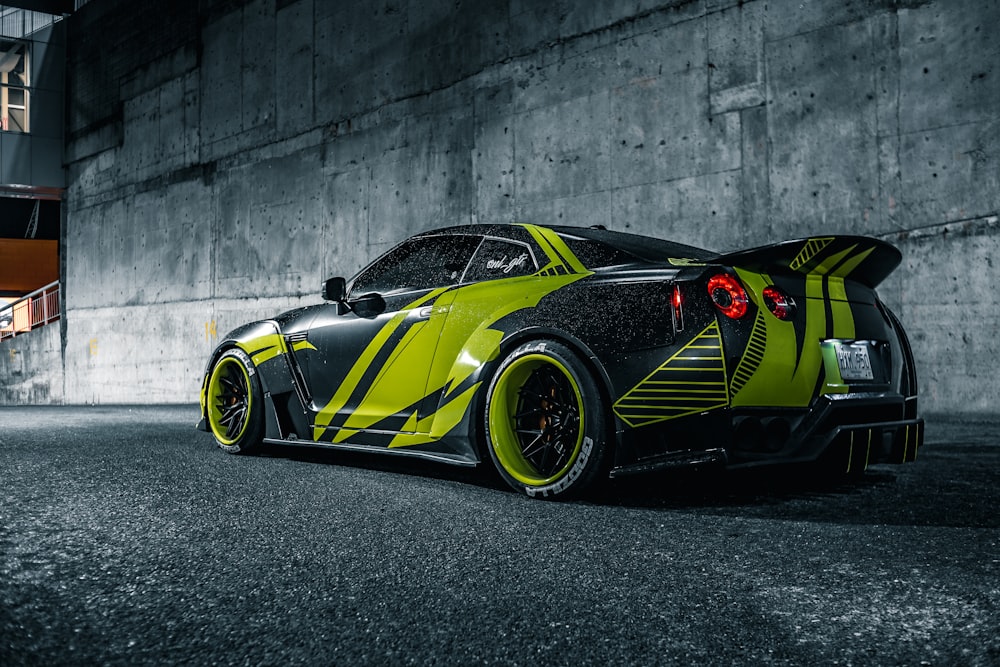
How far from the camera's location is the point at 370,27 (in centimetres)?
1127

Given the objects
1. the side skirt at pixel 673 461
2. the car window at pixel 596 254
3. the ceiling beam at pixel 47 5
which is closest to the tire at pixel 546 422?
the side skirt at pixel 673 461

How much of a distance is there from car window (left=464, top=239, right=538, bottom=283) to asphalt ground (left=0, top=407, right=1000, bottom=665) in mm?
1022

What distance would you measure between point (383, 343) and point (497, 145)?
18.7 ft

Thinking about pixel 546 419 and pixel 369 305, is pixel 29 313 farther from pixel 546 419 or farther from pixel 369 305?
pixel 546 419

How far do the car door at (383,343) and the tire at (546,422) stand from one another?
55 cm

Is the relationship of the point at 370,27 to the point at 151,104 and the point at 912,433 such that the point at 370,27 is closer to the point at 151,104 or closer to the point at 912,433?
the point at 151,104

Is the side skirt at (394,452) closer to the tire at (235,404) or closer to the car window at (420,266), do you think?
the tire at (235,404)

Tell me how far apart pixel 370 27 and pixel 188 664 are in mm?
10557

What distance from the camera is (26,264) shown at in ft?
98.8

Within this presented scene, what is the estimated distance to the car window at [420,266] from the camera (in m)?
4.57

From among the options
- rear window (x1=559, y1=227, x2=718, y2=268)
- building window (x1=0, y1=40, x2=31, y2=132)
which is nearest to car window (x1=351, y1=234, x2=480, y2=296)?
rear window (x1=559, y1=227, x2=718, y2=268)

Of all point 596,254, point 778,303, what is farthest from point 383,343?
point 778,303

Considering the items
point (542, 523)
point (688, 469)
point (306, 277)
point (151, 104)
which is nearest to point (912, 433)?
point (688, 469)

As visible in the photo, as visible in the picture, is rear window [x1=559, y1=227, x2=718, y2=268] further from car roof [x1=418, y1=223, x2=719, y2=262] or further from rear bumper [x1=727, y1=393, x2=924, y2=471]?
rear bumper [x1=727, y1=393, x2=924, y2=471]
